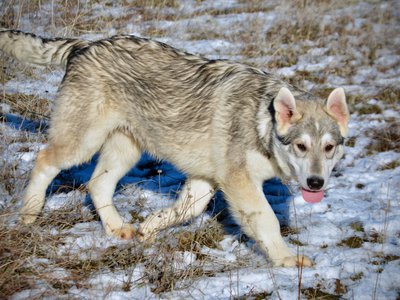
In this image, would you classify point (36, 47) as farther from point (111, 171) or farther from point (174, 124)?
point (174, 124)

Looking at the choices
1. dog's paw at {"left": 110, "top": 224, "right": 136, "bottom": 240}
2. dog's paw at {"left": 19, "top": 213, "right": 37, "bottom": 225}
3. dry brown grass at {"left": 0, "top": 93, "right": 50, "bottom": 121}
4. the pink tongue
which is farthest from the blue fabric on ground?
the pink tongue

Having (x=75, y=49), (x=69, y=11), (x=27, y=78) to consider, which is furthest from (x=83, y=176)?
(x=69, y=11)

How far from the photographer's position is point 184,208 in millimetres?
5508

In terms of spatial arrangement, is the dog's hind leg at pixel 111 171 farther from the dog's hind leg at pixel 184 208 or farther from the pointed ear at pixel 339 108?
the pointed ear at pixel 339 108

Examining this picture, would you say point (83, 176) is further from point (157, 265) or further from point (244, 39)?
point (244, 39)

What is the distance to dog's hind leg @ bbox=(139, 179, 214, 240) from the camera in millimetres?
5582

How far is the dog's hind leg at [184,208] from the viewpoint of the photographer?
5.58m

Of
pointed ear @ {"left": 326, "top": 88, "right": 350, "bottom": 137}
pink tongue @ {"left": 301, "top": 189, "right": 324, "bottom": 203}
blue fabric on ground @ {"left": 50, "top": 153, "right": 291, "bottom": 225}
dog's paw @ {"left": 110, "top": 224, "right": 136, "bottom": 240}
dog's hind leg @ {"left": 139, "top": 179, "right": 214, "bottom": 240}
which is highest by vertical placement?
pointed ear @ {"left": 326, "top": 88, "right": 350, "bottom": 137}

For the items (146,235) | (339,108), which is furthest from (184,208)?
(339,108)

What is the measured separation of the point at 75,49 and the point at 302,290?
341 cm

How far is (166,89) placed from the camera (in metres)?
5.66

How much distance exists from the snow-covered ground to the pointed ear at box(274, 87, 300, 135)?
1175mm

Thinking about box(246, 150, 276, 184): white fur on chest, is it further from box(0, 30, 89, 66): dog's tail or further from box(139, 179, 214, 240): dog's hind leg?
box(0, 30, 89, 66): dog's tail

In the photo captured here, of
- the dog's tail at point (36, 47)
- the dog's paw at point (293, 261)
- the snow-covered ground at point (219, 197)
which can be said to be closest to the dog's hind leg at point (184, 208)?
the snow-covered ground at point (219, 197)
